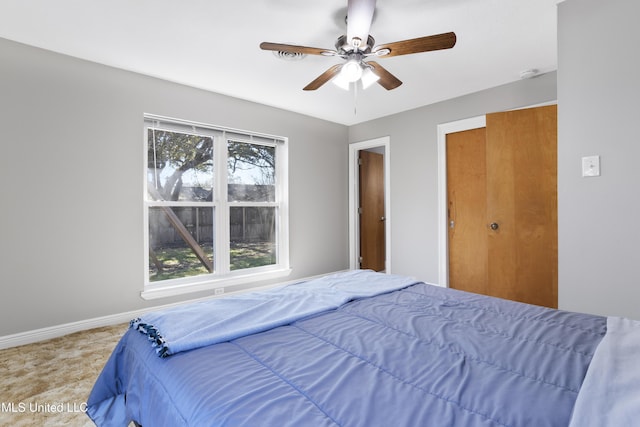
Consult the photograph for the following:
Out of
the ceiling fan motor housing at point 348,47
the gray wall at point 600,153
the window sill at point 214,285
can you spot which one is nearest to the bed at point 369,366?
the gray wall at point 600,153

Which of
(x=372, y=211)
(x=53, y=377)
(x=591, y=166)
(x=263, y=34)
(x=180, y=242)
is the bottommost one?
(x=53, y=377)

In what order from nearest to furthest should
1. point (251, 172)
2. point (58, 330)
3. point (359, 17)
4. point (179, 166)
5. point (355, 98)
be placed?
point (359, 17) < point (58, 330) < point (179, 166) < point (355, 98) < point (251, 172)

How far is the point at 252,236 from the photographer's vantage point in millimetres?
3916

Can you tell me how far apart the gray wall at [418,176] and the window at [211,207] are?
1503 mm

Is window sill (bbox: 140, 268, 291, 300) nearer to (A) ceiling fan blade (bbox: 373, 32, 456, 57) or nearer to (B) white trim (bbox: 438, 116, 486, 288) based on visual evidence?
(B) white trim (bbox: 438, 116, 486, 288)

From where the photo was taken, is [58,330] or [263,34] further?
[58,330]

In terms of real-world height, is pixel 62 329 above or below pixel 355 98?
below

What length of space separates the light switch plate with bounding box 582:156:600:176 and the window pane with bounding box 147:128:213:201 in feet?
10.7

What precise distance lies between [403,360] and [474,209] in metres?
3.09

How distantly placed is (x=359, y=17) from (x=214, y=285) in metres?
2.92

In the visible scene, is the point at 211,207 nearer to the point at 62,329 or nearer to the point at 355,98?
the point at 62,329

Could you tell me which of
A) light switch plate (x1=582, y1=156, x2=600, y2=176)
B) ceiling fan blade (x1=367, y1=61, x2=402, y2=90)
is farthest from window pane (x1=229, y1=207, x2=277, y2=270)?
light switch plate (x1=582, y1=156, x2=600, y2=176)

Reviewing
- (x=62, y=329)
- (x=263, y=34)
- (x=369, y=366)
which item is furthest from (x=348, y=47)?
(x=62, y=329)

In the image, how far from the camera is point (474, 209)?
3629 millimetres
